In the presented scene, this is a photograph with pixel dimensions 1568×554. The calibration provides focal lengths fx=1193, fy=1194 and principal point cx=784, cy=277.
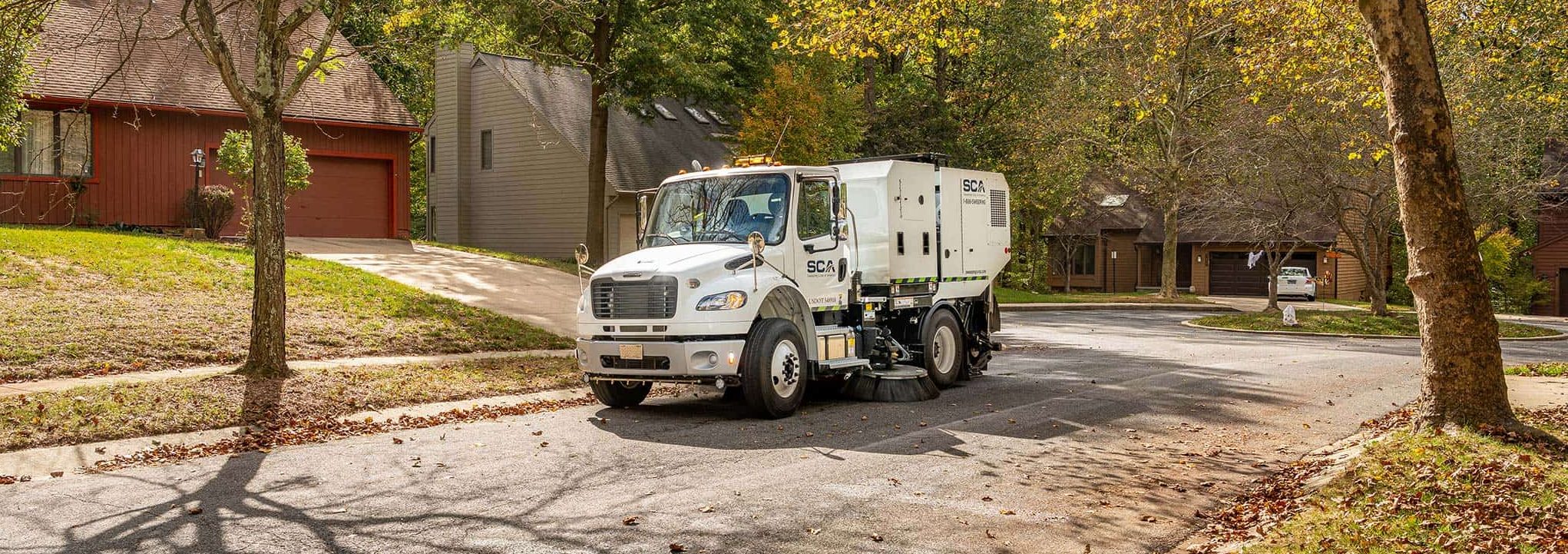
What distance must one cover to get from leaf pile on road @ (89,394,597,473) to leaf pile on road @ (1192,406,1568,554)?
7275 millimetres

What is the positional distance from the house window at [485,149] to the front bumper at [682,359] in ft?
91.9

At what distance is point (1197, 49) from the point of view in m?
38.4

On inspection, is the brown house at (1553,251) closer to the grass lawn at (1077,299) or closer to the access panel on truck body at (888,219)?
the grass lawn at (1077,299)

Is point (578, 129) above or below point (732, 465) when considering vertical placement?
above

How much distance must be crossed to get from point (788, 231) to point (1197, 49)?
29903 mm

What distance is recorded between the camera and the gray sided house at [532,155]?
1405 inches

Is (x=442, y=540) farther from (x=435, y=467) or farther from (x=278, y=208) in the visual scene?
(x=278, y=208)

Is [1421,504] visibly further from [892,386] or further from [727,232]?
[727,232]

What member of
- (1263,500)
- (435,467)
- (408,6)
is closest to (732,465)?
(435,467)

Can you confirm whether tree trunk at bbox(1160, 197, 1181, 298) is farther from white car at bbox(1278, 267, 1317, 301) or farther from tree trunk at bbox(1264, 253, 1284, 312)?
white car at bbox(1278, 267, 1317, 301)

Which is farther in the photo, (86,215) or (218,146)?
(218,146)

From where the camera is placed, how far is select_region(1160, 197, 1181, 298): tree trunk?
4072cm

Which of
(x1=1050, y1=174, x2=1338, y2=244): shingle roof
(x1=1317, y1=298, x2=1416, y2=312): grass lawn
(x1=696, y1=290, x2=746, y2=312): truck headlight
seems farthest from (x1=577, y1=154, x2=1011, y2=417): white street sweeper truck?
(x1=1050, y1=174, x2=1338, y2=244): shingle roof

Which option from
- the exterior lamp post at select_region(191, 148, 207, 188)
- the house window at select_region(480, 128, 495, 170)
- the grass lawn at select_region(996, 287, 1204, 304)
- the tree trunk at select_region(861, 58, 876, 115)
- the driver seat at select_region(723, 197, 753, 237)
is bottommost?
the grass lawn at select_region(996, 287, 1204, 304)
